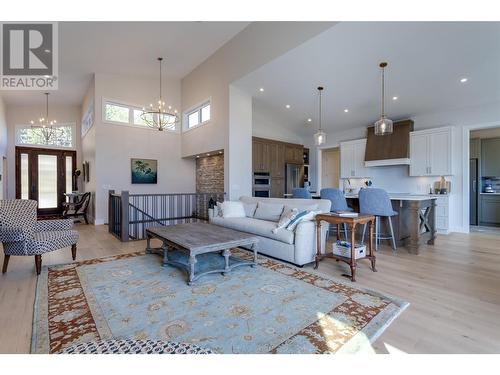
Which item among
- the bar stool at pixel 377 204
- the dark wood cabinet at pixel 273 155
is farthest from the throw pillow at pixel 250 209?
the dark wood cabinet at pixel 273 155

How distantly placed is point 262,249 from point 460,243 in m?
3.88

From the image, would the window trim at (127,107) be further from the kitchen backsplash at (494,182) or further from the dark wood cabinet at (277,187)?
the kitchen backsplash at (494,182)

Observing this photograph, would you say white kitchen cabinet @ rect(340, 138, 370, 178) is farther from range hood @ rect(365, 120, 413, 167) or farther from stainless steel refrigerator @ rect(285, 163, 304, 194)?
stainless steel refrigerator @ rect(285, 163, 304, 194)

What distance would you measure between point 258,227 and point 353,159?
16.0ft

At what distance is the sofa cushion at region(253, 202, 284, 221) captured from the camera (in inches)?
170

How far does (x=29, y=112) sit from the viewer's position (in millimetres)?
8867

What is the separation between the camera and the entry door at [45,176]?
8.84 meters

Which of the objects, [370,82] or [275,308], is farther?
Answer: [370,82]

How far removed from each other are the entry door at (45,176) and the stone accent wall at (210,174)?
5300 mm

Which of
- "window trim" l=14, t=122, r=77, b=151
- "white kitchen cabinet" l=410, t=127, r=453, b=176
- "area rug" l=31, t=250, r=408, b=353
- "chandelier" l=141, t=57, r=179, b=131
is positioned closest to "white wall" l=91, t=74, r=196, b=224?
"chandelier" l=141, t=57, r=179, b=131
